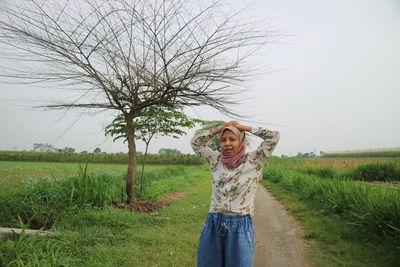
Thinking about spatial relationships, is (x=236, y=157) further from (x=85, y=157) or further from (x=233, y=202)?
(x=85, y=157)

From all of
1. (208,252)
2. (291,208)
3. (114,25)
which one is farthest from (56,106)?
(291,208)

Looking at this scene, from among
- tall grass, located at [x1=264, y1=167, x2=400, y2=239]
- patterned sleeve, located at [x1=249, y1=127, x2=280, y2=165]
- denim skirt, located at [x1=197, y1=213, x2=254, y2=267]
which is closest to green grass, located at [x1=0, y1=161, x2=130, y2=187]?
denim skirt, located at [x1=197, y1=213, x2=254, y2=267]

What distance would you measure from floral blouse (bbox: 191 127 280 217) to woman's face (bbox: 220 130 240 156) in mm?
137

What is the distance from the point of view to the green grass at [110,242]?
319 centimetres

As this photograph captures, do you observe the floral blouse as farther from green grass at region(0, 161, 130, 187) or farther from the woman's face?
green grass at region(0, 161, 130, 187)

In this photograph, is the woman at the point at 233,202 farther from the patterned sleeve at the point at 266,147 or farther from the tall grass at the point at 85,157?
the tall grass at the point at 85,157

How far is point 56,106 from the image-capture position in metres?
5.65

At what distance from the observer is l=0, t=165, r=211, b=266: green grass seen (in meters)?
3.19

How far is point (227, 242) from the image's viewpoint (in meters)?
2.14

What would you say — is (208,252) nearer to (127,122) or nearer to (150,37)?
(150,37)

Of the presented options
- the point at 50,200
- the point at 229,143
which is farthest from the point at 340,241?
the point at 50,200

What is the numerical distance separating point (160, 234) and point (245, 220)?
3088 mm

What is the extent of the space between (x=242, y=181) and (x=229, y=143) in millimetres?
349

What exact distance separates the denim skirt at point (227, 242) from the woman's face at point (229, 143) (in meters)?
0.56
